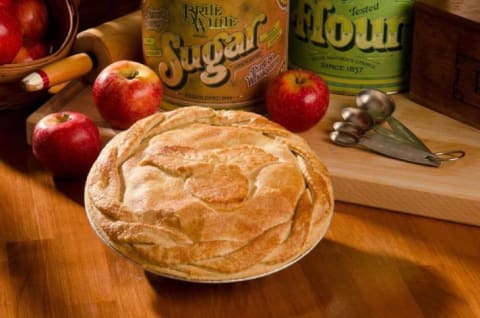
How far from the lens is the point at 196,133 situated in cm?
113

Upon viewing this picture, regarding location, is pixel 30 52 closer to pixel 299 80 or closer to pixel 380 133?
pixel 299 80

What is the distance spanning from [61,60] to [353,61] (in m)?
0.45

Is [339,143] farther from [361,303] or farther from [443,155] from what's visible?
[361,303]

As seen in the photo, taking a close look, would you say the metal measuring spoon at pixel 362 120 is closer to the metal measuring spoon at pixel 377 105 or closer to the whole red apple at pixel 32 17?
the metal measuring spoon at pixel 377 105

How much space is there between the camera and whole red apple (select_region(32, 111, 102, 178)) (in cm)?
123

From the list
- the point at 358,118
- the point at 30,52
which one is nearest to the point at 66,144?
the point at 30,52

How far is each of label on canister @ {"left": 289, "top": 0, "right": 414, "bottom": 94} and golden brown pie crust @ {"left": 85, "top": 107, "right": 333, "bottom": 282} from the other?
324mm

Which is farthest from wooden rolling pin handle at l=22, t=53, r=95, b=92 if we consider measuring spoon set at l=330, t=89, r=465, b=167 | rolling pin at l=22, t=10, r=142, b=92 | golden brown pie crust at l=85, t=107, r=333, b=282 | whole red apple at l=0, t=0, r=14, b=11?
measuring spoon set at l=330, t=89, r=465, b=167

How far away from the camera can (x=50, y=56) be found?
138cm

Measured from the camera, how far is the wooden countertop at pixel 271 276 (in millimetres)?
1030

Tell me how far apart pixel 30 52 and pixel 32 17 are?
2.4 inches

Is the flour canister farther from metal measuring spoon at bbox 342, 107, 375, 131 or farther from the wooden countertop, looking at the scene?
the wooden countertop

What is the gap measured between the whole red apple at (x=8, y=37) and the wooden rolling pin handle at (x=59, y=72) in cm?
5

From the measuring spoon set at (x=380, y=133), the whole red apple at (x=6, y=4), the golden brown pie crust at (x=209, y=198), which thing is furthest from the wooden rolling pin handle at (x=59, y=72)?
the measuring spoon set at (x=380, y=133)
